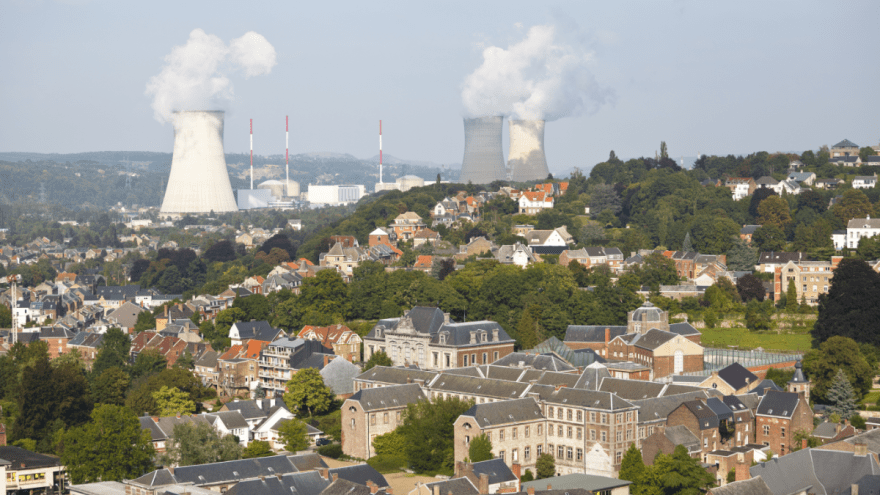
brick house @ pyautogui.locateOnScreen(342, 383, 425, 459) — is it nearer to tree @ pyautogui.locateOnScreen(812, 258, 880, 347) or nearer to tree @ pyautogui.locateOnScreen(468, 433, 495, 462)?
tree @ pyautogui.locateOnScreen(468, 433, 495, 462)

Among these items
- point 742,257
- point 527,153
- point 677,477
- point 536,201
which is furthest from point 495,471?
point 527,153

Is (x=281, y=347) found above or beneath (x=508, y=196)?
beneath

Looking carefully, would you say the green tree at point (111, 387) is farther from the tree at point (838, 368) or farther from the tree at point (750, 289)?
the tree at point (750, 289)

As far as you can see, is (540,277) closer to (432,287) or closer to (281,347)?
(432,287)

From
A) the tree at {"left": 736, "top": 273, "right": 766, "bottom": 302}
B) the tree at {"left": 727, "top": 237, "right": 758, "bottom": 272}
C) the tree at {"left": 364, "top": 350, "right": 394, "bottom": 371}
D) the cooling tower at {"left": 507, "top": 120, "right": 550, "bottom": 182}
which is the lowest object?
the tree at {"left": 364, "top": 350, "right": 394, "bottom": 371}

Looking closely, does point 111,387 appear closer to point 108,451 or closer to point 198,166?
point 108,451

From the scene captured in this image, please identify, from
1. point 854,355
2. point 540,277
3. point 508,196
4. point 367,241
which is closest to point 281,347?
point 540,277

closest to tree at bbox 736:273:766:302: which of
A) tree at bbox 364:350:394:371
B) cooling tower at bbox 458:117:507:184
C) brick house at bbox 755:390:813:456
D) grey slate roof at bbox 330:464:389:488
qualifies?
brick house at bbox 755:390:813:456
